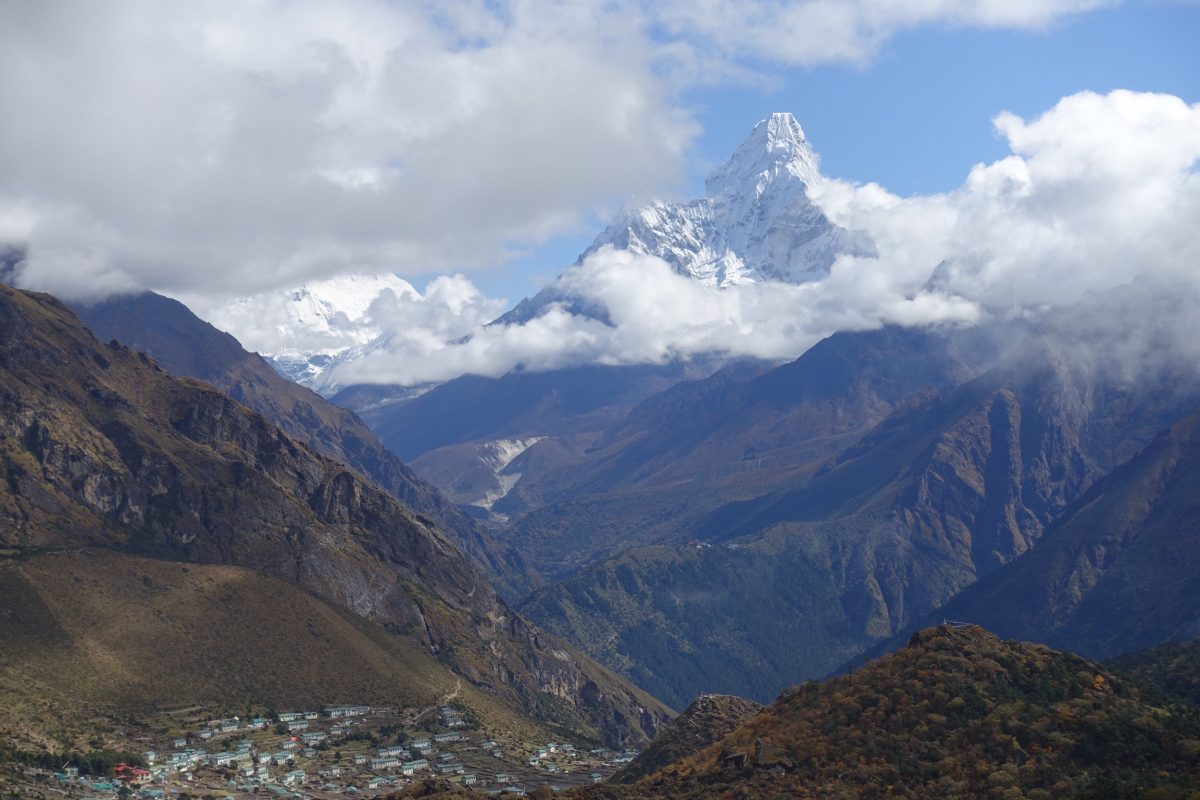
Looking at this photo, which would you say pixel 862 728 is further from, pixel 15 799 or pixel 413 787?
pixel 15 799

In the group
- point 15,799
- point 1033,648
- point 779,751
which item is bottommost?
point 15,799

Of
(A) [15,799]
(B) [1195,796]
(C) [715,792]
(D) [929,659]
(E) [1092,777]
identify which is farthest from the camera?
(A) [15,799]

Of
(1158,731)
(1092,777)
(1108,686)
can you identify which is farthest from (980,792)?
(1108,686)

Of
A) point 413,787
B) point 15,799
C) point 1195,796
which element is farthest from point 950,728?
point 15,799

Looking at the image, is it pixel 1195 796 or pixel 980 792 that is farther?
pixel 980 792

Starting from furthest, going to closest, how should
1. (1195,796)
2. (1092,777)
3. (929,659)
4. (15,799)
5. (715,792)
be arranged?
(15,799) < (929,659) < (715,792) < (1092,777) < (1195,796)

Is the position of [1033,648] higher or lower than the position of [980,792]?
higher
